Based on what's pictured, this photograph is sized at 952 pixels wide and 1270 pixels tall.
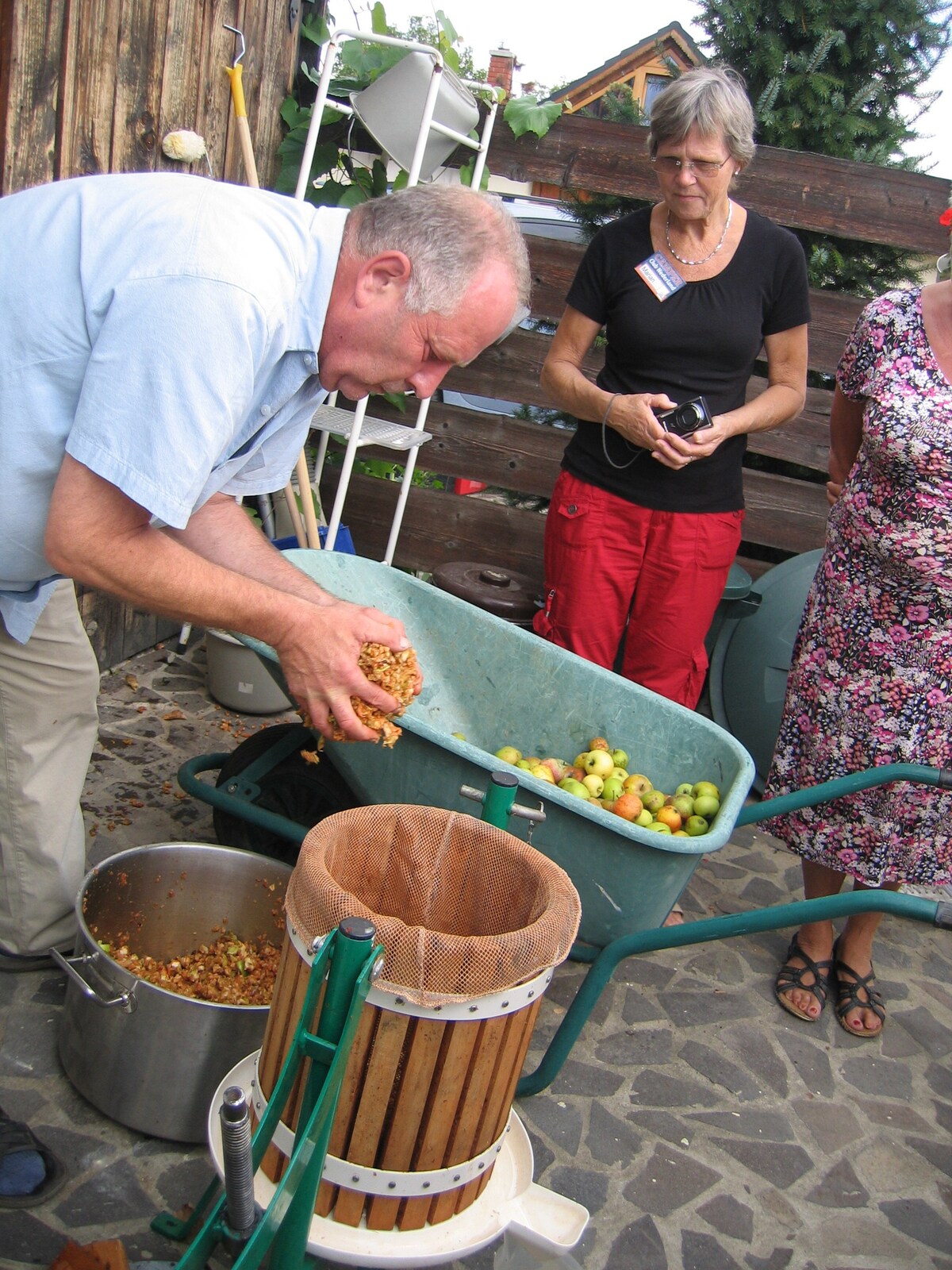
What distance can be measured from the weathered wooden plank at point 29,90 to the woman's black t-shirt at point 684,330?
1.66 metres

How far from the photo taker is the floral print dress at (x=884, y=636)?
2.54 metres

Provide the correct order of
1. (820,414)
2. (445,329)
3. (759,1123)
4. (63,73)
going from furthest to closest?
(820,414) → (63,73) → (759,1123) → (445,329)

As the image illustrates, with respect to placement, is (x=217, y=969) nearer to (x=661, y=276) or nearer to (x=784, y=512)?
(x=661, y=276)

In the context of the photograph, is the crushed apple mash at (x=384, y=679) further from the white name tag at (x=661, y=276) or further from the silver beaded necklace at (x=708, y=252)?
the silver beaded necklace at (x=708, y=252)

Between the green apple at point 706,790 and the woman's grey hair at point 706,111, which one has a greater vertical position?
the woman's grey hair at point 706,111

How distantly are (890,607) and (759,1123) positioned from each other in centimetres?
133

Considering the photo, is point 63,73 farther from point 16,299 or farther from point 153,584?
point 153,584

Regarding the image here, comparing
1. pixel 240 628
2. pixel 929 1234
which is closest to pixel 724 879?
pixel 929 1234

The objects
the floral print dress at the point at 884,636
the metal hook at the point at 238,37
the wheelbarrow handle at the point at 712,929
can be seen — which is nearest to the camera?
the wheelbarrow handle at the point at 712,929

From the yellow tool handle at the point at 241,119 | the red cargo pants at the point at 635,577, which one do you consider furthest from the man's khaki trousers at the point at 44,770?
the yellow tool handle at the point at 241,119

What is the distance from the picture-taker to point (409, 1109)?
1469 millimetres

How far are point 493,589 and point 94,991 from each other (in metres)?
2.35

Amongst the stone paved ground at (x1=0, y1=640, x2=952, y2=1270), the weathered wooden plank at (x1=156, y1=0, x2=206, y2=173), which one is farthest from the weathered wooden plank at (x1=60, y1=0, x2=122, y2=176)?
the stone paved ground at (x1=0, y1=640, x2=952, y2=1270)

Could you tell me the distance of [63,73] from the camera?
126 inches
